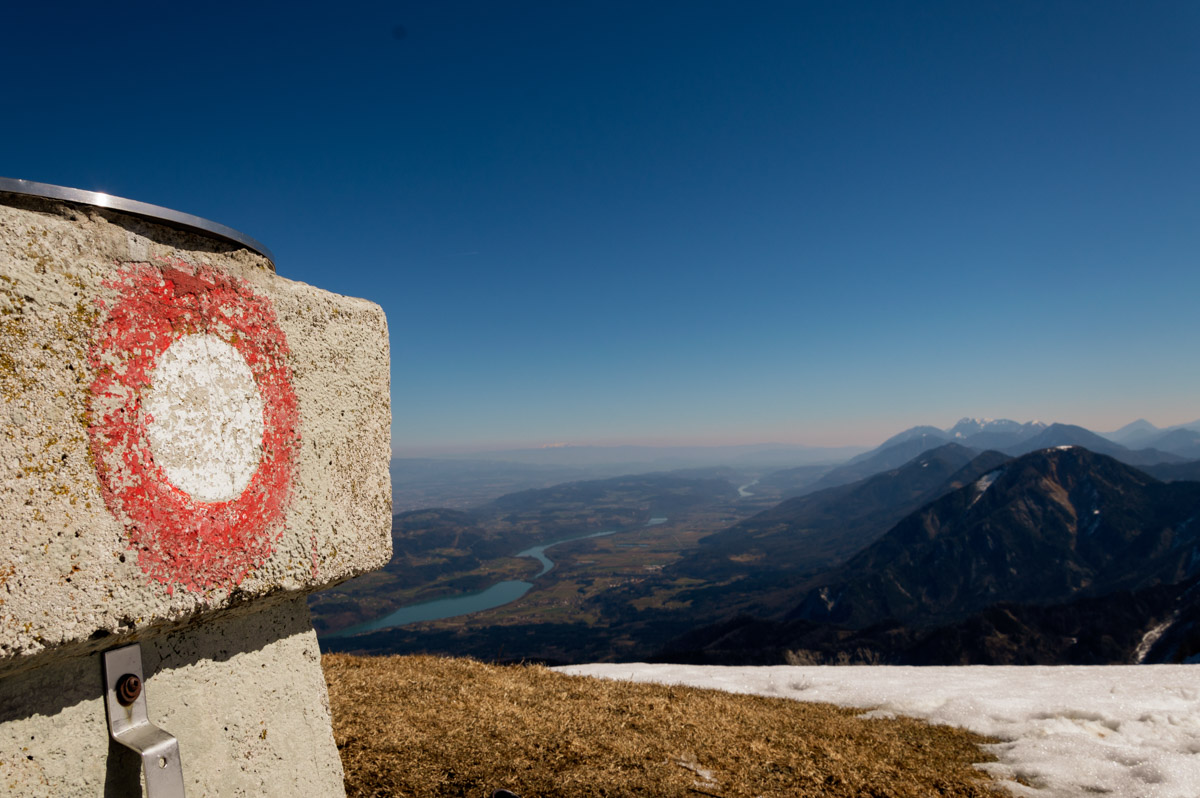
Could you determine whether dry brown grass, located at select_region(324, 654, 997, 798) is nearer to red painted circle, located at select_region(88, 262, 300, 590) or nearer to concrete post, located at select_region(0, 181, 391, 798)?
concrete post, located at select_region(0, 181, 391, 798)

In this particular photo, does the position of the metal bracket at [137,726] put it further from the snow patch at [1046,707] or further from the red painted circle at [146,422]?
the snow patch at [1046,707]

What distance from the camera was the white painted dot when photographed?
2707 mm

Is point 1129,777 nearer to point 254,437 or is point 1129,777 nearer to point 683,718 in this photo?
point 683,718

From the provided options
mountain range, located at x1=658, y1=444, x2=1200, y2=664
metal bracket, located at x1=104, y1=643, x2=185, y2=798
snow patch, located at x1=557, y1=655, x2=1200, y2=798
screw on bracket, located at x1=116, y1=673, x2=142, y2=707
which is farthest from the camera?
mountain range, located at x1=658, y1=444, x2=1200, y2=664

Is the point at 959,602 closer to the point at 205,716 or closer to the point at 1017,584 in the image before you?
the point at 1017,584

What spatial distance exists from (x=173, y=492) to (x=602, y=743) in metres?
5.52

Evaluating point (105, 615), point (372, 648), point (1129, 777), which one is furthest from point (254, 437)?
point (372, 648)

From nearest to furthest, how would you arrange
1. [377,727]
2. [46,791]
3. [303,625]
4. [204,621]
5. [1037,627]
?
[46,791] → [204,621] → [303,625] → [377,727] → [1037,627]

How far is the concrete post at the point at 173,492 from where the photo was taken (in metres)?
2.23

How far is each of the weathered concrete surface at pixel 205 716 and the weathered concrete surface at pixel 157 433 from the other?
161 millimetres

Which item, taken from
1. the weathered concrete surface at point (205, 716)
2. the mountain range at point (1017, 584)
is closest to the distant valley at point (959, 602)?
the mountain range at point (1017, 584)

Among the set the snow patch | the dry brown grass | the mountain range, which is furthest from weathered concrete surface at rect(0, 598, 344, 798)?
the mountain range

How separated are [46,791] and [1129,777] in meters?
10.3

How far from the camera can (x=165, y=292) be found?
2762 mm
